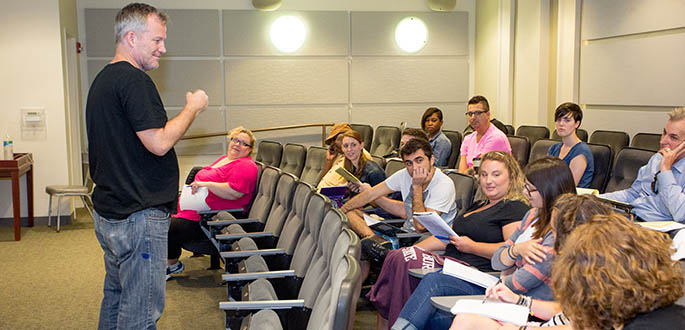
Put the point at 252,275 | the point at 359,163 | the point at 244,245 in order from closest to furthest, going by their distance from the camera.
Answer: the point at 252,275, the point at 244,245, the point at 359,163

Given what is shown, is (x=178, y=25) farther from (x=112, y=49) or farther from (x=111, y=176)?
(x=111, y=176)

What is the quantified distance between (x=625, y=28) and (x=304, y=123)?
4.46 m

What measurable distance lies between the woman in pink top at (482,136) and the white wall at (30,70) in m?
4.57

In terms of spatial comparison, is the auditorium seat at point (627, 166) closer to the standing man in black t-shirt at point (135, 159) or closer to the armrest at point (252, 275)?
the armrest at point (252, 275)

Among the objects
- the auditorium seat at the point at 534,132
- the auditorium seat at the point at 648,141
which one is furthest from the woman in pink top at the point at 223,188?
the auditorium seat at the point at 534,132

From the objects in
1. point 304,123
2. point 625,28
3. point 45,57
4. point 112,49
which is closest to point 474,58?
point 304,123

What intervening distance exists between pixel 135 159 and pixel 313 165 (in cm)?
391

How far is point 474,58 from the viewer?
991cm

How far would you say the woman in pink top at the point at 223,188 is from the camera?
4.92 m

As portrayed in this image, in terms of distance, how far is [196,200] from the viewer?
195 inches

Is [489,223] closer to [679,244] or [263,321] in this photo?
[679,244]

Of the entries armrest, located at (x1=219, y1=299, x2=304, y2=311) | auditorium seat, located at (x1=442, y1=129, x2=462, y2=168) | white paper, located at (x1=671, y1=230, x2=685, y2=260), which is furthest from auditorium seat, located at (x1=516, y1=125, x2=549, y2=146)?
armrest, located at (x1=219, y1=299, x2=304, y2=311)

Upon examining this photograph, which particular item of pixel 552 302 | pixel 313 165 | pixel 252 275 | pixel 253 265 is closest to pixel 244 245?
pixel 253 265

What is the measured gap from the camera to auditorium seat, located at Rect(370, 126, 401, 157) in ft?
27.3
